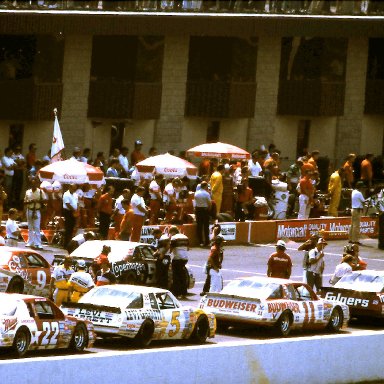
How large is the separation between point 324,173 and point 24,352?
2740 centimetres

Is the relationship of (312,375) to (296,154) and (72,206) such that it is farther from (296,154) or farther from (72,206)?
(296,154)

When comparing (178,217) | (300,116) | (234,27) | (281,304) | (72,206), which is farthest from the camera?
(300,116)

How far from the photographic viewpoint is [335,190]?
4044 centimetres

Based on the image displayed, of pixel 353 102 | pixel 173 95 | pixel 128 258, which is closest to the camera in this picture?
pixel 128 258

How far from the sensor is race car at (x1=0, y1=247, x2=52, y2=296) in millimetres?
25828

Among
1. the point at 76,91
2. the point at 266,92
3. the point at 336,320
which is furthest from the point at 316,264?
the point at 266,92

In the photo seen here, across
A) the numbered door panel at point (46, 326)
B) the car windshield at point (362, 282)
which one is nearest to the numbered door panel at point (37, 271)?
the numbered door panel at point (46, 326)

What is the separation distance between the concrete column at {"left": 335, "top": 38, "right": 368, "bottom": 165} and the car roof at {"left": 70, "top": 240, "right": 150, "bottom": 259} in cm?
2371

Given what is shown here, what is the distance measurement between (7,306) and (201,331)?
4433 millimetres

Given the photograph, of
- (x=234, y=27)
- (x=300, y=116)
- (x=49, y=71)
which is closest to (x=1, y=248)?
(x=49, y=71)

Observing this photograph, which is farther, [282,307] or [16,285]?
[16,285]

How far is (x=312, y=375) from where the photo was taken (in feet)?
73.6

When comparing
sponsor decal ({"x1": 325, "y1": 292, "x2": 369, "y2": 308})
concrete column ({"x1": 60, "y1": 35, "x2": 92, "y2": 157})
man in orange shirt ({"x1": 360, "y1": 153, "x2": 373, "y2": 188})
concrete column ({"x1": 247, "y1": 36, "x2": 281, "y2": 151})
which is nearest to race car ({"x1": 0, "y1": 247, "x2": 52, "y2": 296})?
sponsor decal ({"x1": 325, "y1": 292, "x2": 369, "y2": 308})

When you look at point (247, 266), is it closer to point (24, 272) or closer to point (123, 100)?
point (24, 272)
